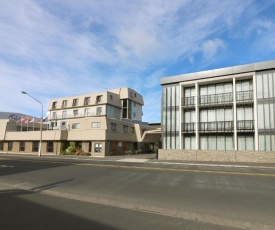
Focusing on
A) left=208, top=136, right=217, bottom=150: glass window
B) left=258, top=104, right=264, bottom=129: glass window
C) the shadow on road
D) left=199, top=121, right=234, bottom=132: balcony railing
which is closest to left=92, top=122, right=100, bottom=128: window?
left=199, top=121, right=234, bottom=132: balcony railing

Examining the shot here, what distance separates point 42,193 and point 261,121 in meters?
26.3

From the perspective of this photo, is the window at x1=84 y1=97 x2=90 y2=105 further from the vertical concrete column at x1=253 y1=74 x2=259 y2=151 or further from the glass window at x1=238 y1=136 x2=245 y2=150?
the vertical concrete column at x1=253 y1=74 x2=259 y2=151

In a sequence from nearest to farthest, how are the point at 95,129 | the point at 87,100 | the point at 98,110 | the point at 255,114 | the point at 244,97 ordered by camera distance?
the point at 255,114 → the point at 244,97 → the point at 95,129 → the point at 98,110 → the point at 87,100

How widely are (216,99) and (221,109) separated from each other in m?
1.47

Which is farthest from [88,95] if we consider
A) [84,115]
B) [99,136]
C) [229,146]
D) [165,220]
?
[165,220]

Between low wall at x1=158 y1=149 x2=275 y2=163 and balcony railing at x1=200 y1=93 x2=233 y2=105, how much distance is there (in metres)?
6.99

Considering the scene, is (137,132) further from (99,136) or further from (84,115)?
(84,115)

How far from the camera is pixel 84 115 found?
65062 mm

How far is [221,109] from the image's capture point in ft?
105

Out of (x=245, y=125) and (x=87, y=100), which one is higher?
(x=87, y=100)

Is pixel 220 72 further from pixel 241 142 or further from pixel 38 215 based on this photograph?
pixel 38 215

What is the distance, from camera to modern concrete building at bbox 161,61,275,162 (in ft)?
94.1

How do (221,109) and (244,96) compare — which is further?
(221,109)

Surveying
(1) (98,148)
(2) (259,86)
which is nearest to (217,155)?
(2) (259,86)
